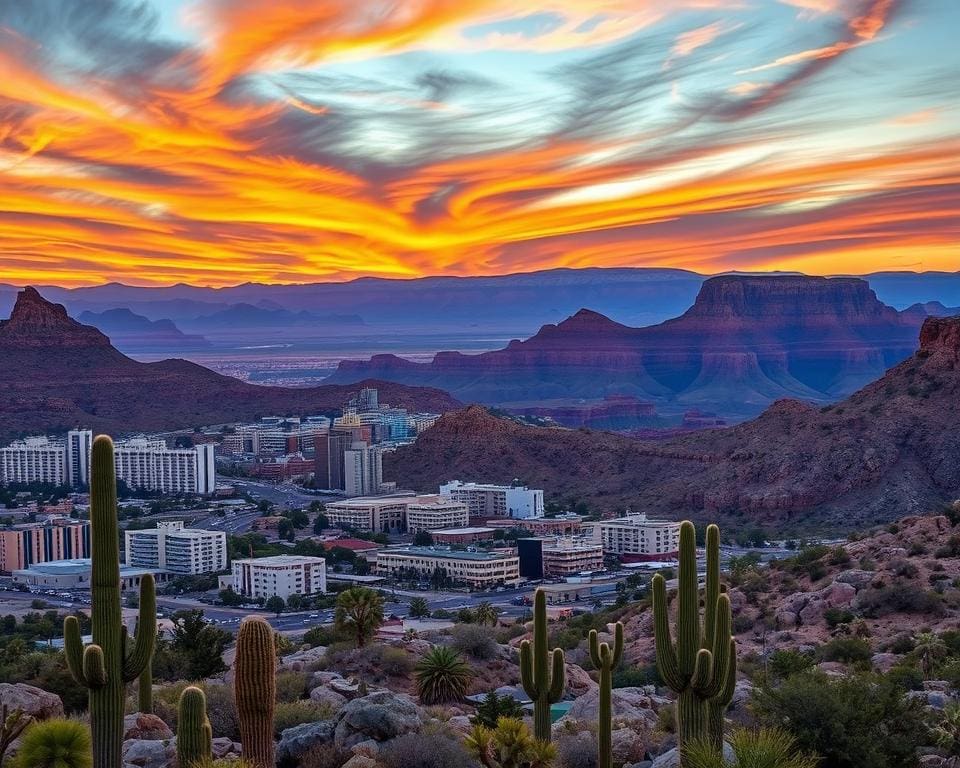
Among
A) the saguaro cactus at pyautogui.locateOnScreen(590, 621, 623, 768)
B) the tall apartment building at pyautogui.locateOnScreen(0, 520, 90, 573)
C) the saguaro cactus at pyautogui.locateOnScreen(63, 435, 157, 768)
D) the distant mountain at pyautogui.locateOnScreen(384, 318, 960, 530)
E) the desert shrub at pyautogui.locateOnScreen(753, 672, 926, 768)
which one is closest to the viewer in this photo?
the saguaro cactus at pyautogui.locateOnScreen(63, 435, 157, 768)

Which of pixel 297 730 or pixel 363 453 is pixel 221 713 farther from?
pixel 363 453

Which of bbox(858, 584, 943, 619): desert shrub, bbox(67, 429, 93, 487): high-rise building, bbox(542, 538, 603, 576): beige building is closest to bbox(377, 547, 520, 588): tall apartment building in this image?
bbox(542, 538, 603, 576): beige building

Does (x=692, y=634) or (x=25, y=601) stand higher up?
(x=692, y=634)

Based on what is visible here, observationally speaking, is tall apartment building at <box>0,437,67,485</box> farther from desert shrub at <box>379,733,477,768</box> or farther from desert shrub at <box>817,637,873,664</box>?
desert shrub at <box>379,733,477,768</box>


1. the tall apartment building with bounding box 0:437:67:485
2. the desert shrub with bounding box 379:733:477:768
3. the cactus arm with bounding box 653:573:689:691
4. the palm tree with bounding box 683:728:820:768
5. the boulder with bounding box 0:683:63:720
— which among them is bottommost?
the desert shrub with bounding box 379:733:477:768

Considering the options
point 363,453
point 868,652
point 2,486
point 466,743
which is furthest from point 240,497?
point 466,743

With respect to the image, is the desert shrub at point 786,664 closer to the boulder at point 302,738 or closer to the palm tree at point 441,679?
the palm tree at point 441,679

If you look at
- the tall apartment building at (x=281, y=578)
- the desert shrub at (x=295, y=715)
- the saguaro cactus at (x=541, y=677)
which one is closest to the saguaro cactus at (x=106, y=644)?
the desert shrub at (x=295, y=715)

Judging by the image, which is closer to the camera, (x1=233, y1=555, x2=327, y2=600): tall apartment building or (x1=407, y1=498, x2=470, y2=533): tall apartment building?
(x1=233, y1=555, x2=327, y2=600): tall apartment building
